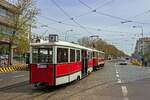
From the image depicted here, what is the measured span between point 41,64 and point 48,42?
1289 mm

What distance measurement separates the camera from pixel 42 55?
58.7 feet

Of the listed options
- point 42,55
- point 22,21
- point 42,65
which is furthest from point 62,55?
point 22,21

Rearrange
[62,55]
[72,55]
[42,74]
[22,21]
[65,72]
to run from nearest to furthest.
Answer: [42,74]
[62,55]
[65,72]
[72,55]
[22,21]

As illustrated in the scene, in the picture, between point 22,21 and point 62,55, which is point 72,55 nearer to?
point 62,55

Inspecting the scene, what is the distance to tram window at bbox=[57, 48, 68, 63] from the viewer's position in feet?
59.2

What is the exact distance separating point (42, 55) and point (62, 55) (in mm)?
1168

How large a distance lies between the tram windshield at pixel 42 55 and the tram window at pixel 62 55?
0.46 m

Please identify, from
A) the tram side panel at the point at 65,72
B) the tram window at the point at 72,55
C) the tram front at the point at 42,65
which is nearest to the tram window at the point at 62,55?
the tram side panel at the point at 65,72

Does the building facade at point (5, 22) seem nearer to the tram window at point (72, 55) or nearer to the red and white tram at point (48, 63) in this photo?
the tram window at point (72, 55)

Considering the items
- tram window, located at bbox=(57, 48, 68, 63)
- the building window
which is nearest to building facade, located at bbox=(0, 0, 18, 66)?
the building window

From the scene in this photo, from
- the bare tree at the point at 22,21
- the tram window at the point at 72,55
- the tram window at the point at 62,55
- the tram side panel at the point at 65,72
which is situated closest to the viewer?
the tram side panel at the point at 65,72

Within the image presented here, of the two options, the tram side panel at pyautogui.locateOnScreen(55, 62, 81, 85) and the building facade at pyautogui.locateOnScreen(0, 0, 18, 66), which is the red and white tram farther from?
the building facade at pyautogui.locateOnScreen(0, 0, 18, 66)

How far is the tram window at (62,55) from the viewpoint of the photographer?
18047mm

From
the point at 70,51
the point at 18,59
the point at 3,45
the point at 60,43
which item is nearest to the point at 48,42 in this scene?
the point at 60,43
